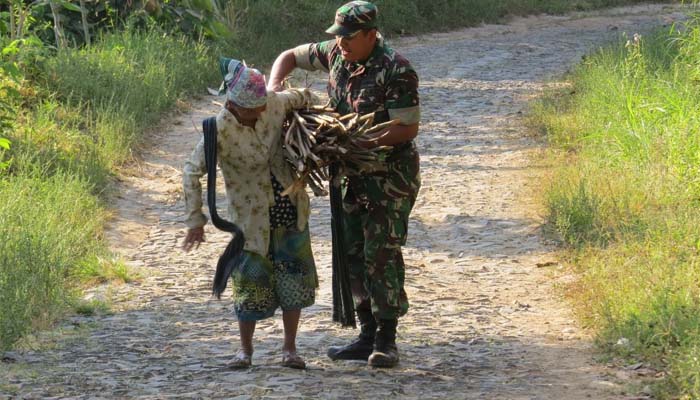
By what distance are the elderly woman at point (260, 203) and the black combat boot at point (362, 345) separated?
16.4 inches

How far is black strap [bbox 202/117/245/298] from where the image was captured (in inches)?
219

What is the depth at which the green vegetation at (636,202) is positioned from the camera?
602 cm

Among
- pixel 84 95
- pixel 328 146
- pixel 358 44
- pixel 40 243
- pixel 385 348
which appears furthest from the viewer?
pixel 84 95

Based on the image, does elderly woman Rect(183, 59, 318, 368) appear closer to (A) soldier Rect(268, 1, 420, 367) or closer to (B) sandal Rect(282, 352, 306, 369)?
(B) sandal Rect(282, 352, 306, 369)

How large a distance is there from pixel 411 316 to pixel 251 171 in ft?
6.42

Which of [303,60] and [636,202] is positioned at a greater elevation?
[303,60]

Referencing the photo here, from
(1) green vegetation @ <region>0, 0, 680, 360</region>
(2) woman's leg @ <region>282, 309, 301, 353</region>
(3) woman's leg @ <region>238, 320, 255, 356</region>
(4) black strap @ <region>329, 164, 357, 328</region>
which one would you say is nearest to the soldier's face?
(4) black strap @ <region>329, 164, 357, 328</region>

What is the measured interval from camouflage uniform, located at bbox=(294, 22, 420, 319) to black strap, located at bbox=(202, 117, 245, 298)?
624 millimetres

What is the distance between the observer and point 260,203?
5.65 m

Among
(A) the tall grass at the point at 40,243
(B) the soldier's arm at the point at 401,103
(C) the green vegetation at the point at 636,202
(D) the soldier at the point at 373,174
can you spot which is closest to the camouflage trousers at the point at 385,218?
(D) the soldier at the point at 373,174

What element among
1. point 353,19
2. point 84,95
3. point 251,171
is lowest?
point 84,95

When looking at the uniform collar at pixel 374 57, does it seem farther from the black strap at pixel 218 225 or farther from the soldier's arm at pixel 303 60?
the black strap at pixel 218 225

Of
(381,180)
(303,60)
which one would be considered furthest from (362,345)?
(303,60)

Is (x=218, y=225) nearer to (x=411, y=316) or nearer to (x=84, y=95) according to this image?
(x=411, y=316)
